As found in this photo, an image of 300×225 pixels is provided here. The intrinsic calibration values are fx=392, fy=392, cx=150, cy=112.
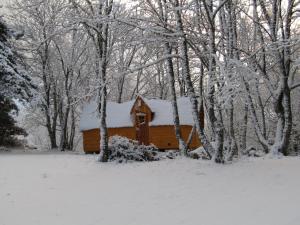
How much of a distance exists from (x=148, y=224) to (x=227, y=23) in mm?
10040

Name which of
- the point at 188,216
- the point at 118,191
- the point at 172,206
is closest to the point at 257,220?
the point at 188,216

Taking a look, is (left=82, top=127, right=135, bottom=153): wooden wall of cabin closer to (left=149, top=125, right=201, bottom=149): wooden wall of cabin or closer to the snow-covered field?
(left=149, top=125, right=201, bottom=149): wooden wall of cabin

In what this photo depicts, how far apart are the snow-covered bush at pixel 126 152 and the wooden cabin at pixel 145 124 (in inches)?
489

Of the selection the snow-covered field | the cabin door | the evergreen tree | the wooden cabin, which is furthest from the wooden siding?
the snow-covered field

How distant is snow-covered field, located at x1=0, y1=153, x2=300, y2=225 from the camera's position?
7.80m

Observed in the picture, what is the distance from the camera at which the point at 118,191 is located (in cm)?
1031

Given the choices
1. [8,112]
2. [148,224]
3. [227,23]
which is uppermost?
[227,23]

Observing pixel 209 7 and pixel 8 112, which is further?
pixel 8 112

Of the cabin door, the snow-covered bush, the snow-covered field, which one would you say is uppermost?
the cabin door

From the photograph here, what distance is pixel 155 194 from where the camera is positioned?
384 inches

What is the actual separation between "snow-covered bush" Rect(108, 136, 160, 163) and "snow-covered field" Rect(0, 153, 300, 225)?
151 centimetres

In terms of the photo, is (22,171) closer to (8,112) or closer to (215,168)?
(215,168)

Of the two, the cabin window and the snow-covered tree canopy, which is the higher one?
the snow-covered tree canopy

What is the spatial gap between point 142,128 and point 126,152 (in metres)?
14.1
